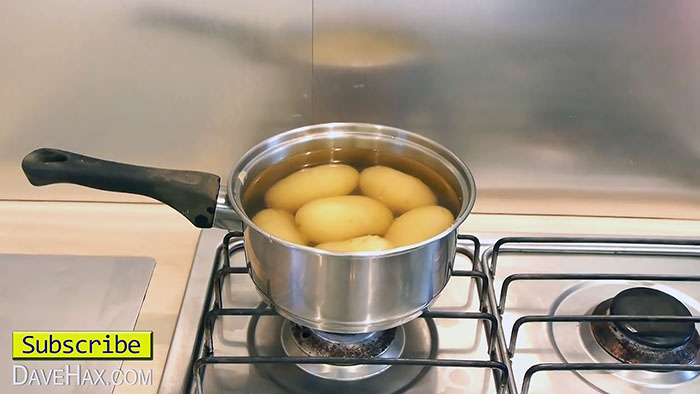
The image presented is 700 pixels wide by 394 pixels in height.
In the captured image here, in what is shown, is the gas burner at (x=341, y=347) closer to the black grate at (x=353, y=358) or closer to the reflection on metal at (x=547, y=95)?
the black grate at (x=353, y=358)

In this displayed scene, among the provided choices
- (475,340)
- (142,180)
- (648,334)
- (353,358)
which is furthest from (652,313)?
(142,180)

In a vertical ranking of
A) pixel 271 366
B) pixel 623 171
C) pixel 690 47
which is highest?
pixel 690 47

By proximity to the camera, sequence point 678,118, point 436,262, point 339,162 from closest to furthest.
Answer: point 436,262 < point 339,162 < point 678,118

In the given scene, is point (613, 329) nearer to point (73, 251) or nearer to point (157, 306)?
point (157, 306)

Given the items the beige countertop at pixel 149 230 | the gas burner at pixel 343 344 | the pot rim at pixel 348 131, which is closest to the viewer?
the pot rim at pixel 348 131

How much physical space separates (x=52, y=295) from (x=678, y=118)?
25.7 inches

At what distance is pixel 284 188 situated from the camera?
22.3 inches

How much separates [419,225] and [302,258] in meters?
0.12

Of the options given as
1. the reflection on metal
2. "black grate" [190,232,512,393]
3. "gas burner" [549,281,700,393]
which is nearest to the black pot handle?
"black grate" [190,232,512,393]

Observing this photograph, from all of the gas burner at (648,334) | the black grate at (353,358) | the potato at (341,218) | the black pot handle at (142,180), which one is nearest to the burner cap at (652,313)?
the gas burner at (648,334)

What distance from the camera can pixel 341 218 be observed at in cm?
54

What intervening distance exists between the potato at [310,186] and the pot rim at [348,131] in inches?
1.2

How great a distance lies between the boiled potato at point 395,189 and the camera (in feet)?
1.86

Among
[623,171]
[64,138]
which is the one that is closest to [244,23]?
[64,138]
